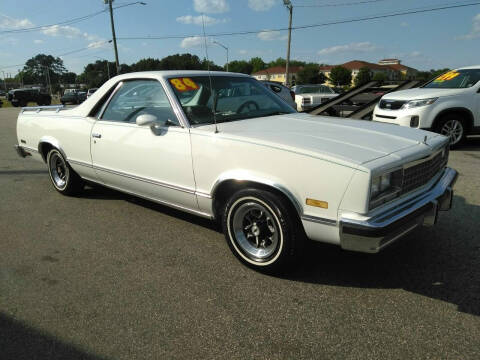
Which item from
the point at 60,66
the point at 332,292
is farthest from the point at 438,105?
the point at 60,66

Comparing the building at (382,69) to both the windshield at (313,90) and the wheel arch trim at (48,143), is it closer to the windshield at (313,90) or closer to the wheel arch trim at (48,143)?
the windshield at (313,90)

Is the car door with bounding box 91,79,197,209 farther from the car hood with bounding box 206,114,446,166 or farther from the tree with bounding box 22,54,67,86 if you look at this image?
the tree with bounding box 22,54,67,86

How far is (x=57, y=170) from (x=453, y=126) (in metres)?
7.16

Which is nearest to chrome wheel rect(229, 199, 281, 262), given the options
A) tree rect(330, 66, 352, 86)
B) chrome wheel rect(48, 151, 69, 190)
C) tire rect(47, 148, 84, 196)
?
tire rect(47, 148, 84, 196)

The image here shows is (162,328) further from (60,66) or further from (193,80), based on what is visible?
(60,66)

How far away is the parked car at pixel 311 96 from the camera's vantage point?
13938mm

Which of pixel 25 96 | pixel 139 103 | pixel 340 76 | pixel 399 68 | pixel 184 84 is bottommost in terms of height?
pixel 25 96

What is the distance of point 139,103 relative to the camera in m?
3.69

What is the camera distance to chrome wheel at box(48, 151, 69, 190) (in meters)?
4.78

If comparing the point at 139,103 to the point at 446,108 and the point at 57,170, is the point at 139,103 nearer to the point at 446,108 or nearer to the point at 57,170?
the point at 57,170

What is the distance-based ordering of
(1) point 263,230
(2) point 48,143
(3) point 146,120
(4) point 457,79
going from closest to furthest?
(1) point 263,230, (3) point 146,120, (2) point 48,143, (4) point 457,79

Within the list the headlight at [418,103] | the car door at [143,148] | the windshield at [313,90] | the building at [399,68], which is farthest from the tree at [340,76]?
the car door at [143,148]

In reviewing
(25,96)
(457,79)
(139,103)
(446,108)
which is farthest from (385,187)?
(25,96)

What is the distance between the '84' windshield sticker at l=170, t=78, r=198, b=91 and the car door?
138 mm
